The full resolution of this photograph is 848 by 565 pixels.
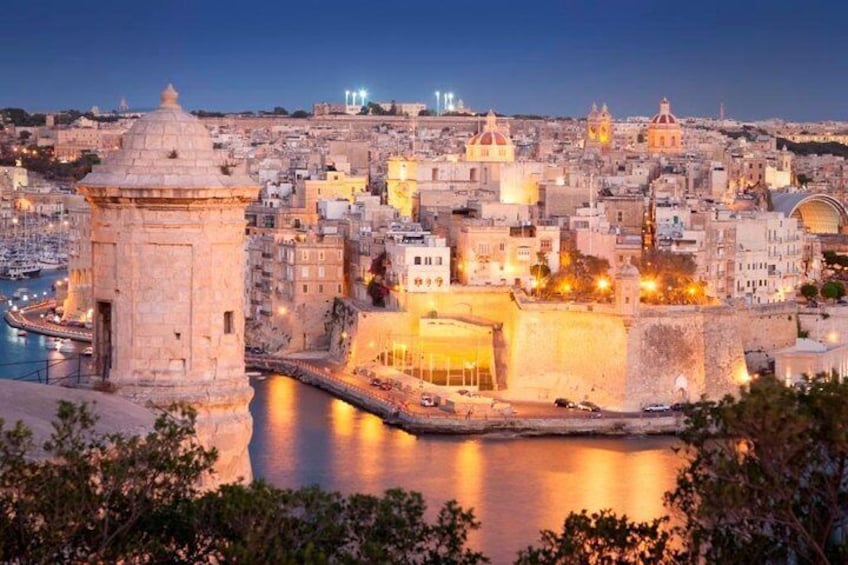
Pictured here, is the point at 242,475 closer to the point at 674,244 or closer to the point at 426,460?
the point at 426,460

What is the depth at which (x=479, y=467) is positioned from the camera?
16812mm

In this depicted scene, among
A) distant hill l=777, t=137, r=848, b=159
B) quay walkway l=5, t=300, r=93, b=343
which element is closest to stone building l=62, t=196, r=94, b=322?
quay walkway l=5, t=300, r=93, b=343

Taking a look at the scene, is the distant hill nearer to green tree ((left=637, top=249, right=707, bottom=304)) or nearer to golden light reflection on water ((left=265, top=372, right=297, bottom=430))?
green tree ((left=637, top=249, right=707, bottom=304))

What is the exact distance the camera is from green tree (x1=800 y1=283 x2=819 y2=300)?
25.6 m

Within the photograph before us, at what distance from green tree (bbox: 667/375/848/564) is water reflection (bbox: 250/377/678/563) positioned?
8088 millimetres

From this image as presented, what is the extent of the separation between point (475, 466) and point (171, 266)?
12.4 metres

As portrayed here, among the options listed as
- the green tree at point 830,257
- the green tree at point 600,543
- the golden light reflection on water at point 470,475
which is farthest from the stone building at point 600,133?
the green tree at point 600,543

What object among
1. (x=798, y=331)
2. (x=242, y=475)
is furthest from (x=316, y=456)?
(x=242, y=475)

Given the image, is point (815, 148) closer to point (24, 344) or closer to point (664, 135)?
point (664, 135)

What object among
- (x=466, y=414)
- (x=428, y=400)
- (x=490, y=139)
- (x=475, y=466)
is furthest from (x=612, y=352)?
(x=490, y=139)

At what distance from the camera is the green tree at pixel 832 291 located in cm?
2548

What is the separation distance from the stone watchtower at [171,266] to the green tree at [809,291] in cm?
2162

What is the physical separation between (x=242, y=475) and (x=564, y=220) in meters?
20.2

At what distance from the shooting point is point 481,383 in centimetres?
2095
